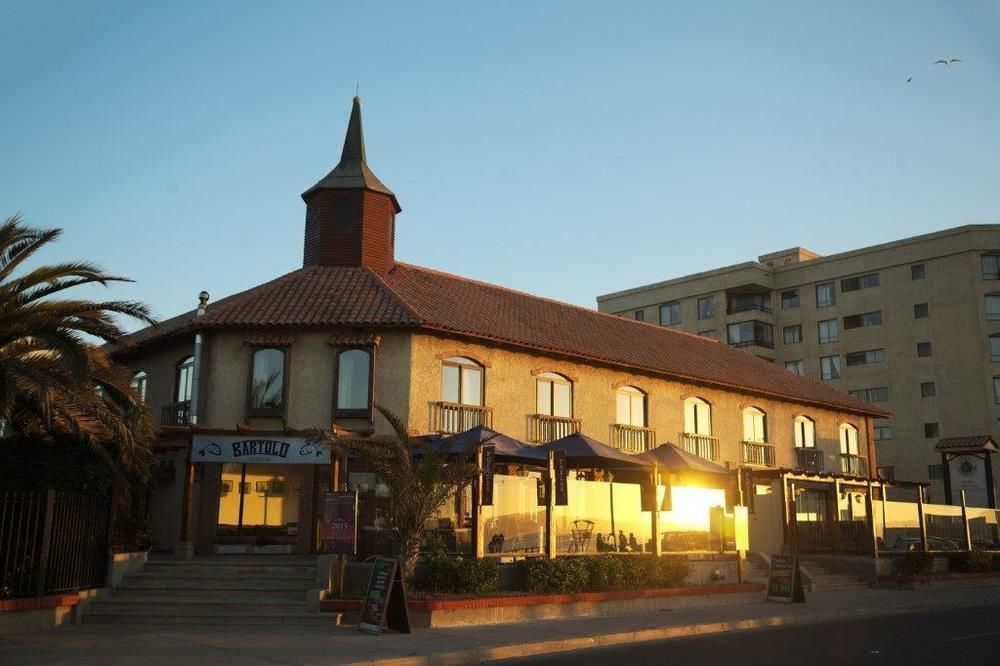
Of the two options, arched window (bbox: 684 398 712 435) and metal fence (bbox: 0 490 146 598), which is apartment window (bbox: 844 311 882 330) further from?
metal fence (bbox: 0 490 146 598)

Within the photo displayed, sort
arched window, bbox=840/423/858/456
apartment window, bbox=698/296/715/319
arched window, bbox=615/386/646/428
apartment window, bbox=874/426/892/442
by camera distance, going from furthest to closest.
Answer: apartment window, bbox=698/296/715/319, apartment window, bbox=874/426/892/442, arched window, bbox=840/423/858/456, arched window, bbox=615/386/646/428

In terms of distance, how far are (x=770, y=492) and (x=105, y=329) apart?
2451cm

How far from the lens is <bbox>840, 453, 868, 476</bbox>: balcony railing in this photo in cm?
3906

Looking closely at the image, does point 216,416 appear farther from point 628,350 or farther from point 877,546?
point 877,546

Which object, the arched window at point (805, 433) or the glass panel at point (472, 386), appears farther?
the arched window at point (805, 433)

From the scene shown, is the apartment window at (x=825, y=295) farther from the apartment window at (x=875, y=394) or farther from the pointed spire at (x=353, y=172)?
the pointed spire at (x=353, y=172)

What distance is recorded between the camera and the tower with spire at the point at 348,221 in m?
29.6

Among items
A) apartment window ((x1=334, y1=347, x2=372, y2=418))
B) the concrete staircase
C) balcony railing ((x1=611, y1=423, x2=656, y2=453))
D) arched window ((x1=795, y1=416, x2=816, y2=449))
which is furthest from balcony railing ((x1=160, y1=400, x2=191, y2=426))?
arched window ((x1=795, y1=416, x2=816, y2=449))

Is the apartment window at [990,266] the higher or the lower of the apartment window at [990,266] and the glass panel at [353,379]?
the higher

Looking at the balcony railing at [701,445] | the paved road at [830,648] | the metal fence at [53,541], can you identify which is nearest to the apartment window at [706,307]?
the balcony railing at [701,445]

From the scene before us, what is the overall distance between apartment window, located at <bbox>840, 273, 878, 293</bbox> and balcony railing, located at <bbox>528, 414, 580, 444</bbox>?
41942 mm

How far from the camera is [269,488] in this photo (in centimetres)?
2477

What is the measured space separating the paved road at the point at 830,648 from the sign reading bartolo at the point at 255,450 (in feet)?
30.6

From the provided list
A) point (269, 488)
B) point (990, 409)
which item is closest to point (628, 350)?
point (269, 488)
